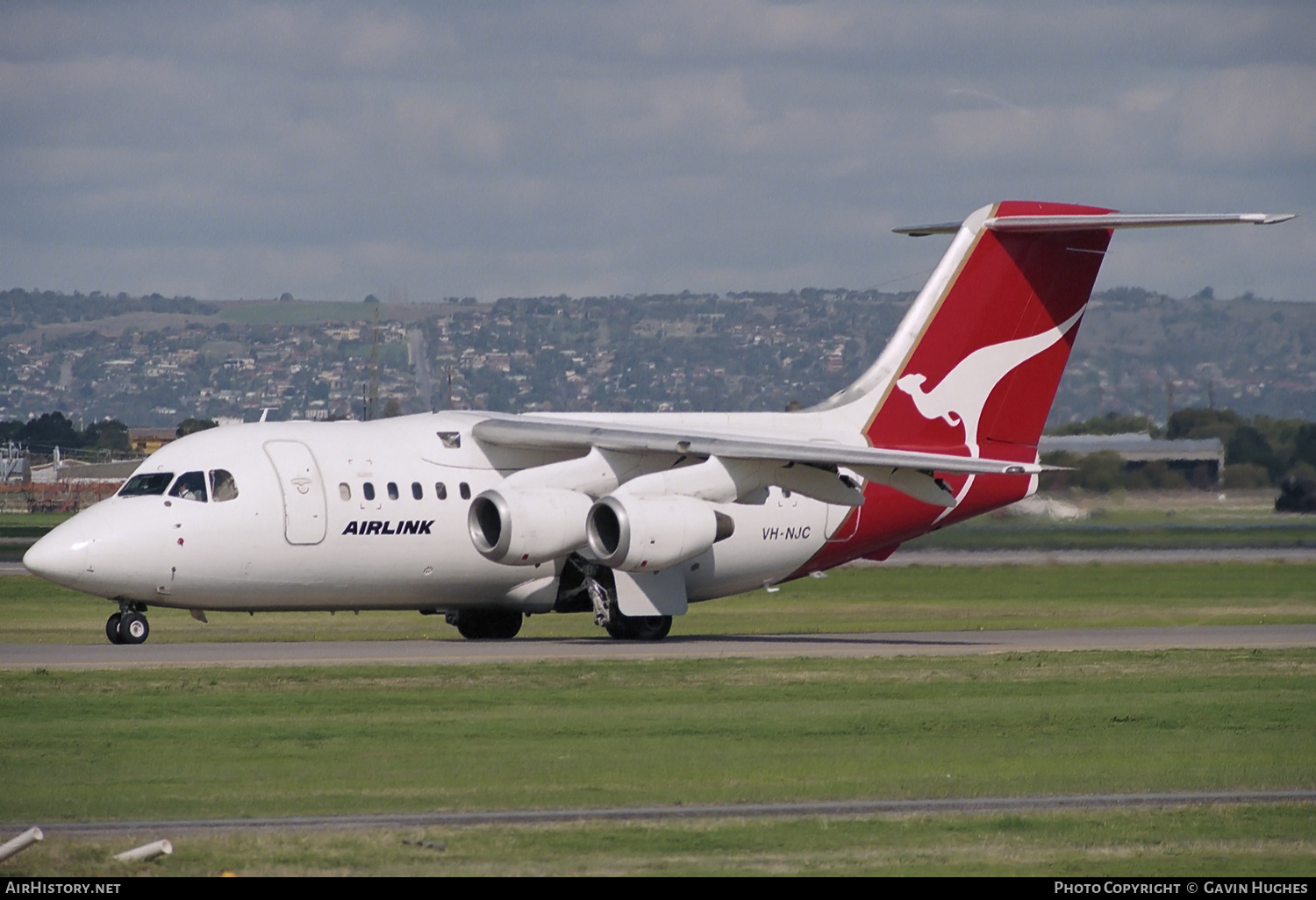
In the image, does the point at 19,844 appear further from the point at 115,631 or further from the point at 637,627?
→ the point at 637,627

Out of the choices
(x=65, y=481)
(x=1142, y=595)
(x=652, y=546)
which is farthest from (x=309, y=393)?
(x=652, y=546)

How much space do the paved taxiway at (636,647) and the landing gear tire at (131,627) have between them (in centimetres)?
20

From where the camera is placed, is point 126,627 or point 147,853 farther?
point 126,627

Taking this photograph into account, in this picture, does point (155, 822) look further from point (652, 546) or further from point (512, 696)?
point (652, 546)

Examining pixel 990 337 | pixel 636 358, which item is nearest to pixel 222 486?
pixel 990 337

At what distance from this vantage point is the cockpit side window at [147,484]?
2500 centimetres

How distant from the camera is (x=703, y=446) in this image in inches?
1040

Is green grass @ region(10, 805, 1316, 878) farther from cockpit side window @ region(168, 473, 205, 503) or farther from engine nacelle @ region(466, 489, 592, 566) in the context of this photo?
cockpit side window @ region(168, 473, 205, 503)

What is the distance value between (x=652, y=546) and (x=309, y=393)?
9466cm

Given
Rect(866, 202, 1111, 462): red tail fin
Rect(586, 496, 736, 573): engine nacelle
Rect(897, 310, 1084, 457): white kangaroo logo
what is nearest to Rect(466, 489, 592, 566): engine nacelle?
Rect(586, 496, 736, 573): engine nacelle

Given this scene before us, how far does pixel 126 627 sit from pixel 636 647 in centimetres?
657

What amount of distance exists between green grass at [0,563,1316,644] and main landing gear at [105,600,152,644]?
94.1 inches

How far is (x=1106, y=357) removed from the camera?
4193 inches

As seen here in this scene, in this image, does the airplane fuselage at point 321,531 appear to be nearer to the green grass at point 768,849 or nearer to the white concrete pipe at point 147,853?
the green grass at point 768,849
